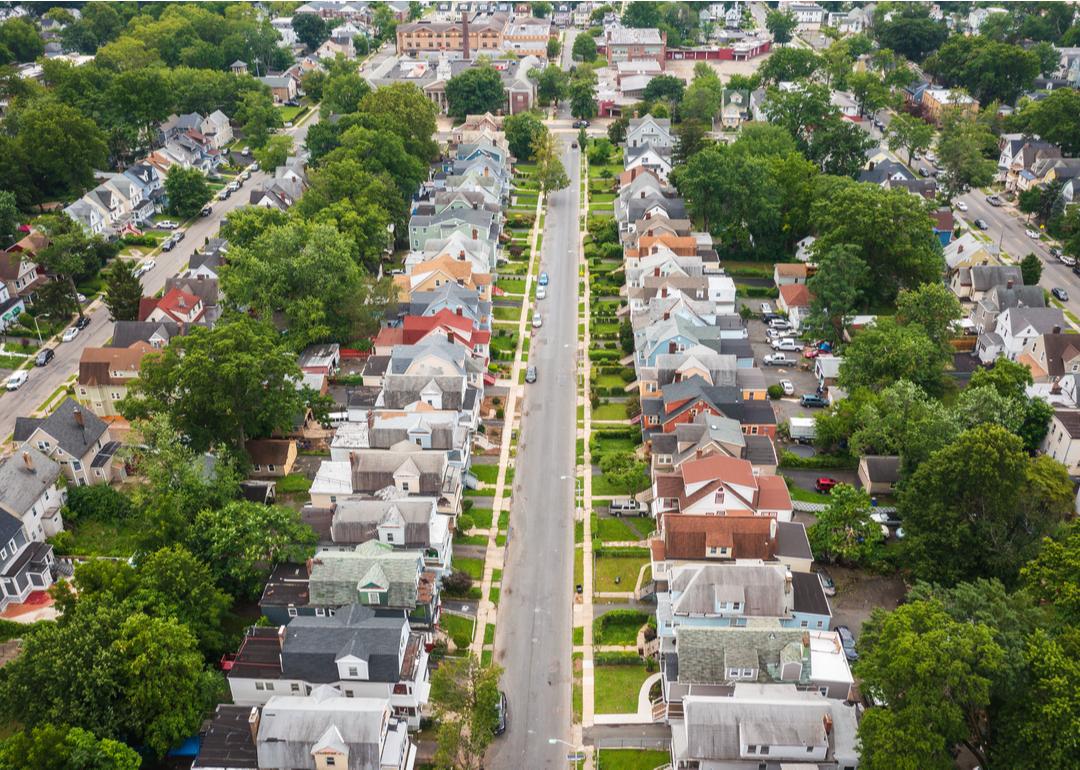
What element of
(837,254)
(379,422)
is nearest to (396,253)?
(379,422)

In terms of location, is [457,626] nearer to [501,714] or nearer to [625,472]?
[501,714]

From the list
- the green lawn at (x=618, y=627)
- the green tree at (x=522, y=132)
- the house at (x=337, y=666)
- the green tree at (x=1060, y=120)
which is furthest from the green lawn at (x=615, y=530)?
the green tree at (x=1060, y=120)

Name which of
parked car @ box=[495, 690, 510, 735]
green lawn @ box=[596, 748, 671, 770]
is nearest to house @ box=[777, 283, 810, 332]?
green lawn @ box=[596, 748, 671, 770]

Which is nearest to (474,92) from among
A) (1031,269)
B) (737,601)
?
(1031,269)

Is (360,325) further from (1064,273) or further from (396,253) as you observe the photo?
(1064,273)

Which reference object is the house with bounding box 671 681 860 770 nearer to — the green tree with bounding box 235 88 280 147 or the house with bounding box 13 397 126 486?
the house with bounding box 13 397 126 486

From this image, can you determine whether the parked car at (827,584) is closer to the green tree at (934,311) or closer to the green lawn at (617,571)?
the green lawn at (617,571)
